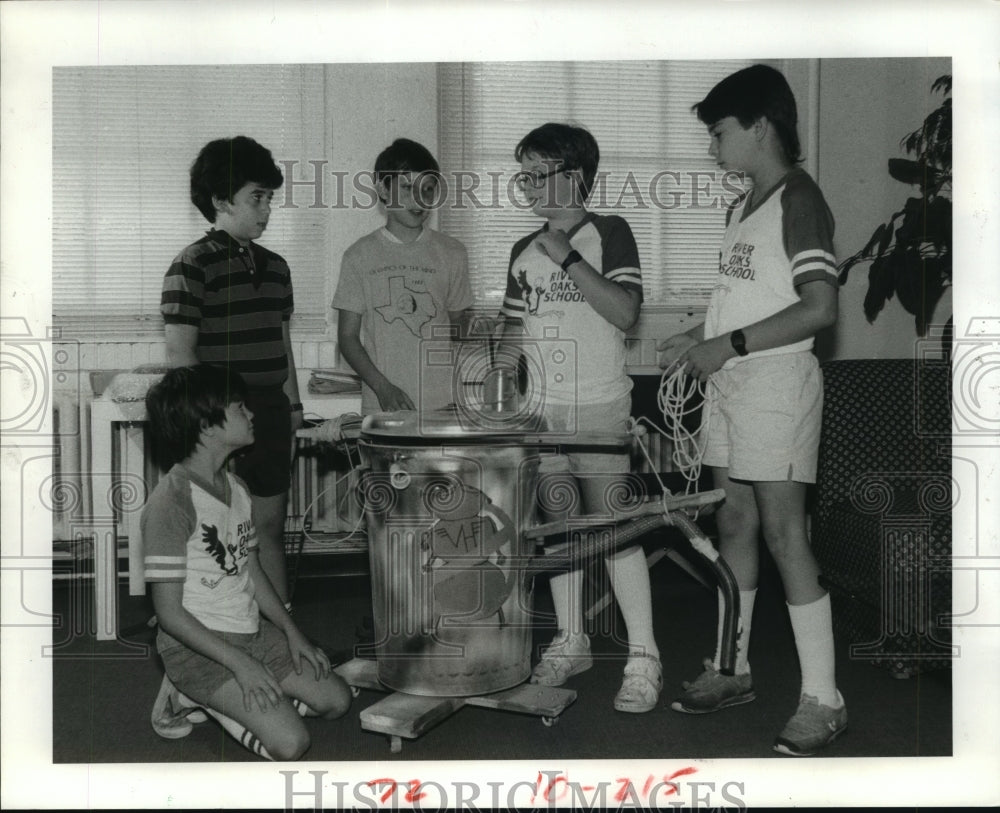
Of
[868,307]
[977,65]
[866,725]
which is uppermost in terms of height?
[977,65]

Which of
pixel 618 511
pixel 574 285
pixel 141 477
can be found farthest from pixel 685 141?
pixel 141 477

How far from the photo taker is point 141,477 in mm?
2408

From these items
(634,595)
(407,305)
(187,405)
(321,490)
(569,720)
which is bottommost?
(569,720)

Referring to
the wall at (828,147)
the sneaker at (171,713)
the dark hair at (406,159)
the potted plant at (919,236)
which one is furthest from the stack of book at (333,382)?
the potted plant at (919,236)

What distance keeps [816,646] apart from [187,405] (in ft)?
4.17

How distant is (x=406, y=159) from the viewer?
2.32m

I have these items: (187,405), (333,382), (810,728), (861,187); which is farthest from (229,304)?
(861,187)

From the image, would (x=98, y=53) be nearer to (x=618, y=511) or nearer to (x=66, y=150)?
(x=66, y=150)

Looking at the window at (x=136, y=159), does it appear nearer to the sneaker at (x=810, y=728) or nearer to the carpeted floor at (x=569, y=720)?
the carpeted floor at (x=569, y=720)

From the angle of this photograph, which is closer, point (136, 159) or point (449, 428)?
point (449, 428)

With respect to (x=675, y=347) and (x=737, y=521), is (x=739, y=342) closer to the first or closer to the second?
(x=675, y=347)

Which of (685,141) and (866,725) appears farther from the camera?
(685,141)

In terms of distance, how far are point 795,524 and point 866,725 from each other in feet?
1.46

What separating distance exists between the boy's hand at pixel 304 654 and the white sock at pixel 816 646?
909 mm
